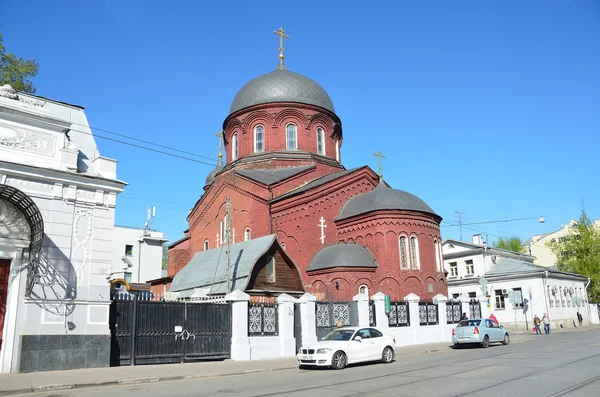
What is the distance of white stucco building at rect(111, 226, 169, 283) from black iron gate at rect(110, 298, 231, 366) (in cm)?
3230

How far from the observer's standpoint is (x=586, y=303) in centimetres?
4472

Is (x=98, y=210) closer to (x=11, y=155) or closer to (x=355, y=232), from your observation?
(x=11, y=155)

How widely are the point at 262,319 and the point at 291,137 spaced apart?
65.0ft

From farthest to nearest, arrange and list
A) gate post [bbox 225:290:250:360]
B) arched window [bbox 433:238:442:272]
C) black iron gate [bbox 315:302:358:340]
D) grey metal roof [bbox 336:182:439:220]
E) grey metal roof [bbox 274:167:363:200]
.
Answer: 1. grey metal roof [bbox 274:167:363:200]
2. arched window [bbox 433:238:442:272]
3. grey metal roof [bbox 336:182:439:220]
4. black iron gate [bbox 315:302:358:340]
5. gate post [bbox 225:290:250:360]

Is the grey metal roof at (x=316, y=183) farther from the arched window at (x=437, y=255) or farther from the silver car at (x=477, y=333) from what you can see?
the silver car at (x=477, y=333)

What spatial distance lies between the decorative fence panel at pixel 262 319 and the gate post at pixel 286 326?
0.21 metres

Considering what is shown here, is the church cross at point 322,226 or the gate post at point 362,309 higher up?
the church cross at point 322,226

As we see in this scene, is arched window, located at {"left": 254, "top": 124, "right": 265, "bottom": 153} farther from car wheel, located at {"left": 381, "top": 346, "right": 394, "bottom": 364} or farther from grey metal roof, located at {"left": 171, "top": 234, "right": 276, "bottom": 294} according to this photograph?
car wheel, located at {"left": 381, "top": 346, "right": 394, "bottom": 364}

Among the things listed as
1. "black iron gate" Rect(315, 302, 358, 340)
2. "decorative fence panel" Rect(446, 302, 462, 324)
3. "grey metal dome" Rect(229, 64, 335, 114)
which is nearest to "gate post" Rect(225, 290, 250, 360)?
"black iron gate" Rect(315, 302, 358, 340)

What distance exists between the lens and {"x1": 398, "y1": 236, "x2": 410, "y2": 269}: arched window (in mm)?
28127

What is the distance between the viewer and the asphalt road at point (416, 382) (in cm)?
921

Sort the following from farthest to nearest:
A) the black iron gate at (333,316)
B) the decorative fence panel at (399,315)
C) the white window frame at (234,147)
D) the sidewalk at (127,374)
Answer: the white window frame at (234,147), the decorative fence panel at (399,315), the black iron gate at (333,316), the sidewalk at (127,374)

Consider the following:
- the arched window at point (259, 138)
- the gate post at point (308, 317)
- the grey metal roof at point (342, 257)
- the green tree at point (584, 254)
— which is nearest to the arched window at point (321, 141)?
the arched window at point (259, 138)

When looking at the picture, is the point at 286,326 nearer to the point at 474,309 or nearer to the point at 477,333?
the point at 477,333
